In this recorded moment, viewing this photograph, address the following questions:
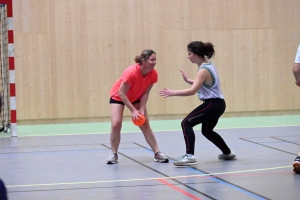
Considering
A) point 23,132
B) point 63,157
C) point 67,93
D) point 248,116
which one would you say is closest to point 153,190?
point 63,157

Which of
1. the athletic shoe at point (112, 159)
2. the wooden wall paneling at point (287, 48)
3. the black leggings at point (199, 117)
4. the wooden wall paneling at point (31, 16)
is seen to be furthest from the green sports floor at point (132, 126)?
the black leggings at point (199, 117)

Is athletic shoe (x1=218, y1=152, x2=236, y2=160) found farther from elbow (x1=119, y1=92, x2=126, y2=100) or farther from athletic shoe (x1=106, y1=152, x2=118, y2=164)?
elbow (x1=119, y1=92, x2=126, y2=100)

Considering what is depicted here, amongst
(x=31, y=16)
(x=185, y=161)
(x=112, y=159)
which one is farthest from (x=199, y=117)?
(x=31, y=16)

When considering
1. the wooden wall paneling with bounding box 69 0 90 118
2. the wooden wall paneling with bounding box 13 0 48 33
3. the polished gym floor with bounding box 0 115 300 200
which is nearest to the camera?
the polished gym floor with bounding box 0 115 300 200

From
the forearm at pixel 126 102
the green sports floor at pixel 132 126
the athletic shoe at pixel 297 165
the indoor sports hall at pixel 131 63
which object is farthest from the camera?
the green sports floor at pixel 132 126

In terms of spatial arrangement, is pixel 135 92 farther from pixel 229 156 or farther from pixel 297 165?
pixel 297 165

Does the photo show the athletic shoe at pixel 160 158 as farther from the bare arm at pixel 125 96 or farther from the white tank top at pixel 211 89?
the white tank top at pixel 211 89

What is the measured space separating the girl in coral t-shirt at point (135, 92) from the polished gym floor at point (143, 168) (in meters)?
0.33

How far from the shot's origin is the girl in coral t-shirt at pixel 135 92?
6535 mm

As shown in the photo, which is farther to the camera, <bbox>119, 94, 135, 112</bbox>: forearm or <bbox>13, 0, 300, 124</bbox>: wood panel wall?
<bbox>13, 0, 300, 124</bbox>: wood panel wall

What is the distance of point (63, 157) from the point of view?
748 centimetres

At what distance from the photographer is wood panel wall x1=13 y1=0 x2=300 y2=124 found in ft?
39.6

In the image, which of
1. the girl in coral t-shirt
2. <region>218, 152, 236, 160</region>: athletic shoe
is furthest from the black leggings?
<region>218, 152, 236, 160</region>: athletic shoe

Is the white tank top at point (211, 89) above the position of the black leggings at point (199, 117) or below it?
above
